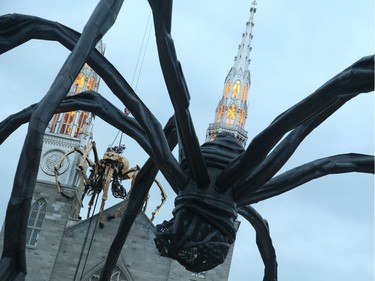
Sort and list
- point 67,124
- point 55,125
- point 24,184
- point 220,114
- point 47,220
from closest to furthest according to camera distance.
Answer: point 24,184
point 47,220
point 55,125
point 67,124
point 220,114

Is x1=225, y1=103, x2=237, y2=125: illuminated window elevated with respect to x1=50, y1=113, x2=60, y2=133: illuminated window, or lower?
elevated

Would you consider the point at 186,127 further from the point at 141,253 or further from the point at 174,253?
the point at 141,253

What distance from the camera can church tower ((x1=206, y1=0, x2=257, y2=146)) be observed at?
111 feet

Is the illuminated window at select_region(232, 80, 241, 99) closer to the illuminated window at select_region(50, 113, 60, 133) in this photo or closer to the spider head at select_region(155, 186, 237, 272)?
the illuminated window at select_region(50, 113, 60, 133)

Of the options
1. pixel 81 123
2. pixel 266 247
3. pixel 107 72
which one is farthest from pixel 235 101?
pixel 107 72

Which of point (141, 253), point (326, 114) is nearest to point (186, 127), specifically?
point (326, 114)

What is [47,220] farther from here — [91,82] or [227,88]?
[227,88]

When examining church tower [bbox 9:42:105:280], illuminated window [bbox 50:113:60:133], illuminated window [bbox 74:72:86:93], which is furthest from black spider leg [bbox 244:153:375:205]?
illuminated window [bbox 50:113:60:133]

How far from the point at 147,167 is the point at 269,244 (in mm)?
1379

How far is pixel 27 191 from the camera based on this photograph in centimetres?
379

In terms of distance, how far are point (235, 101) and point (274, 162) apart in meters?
29.8

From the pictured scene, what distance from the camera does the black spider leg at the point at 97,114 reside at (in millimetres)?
5340

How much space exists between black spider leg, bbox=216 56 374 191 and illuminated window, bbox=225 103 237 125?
95.7ft

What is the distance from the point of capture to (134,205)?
6.23 meters
